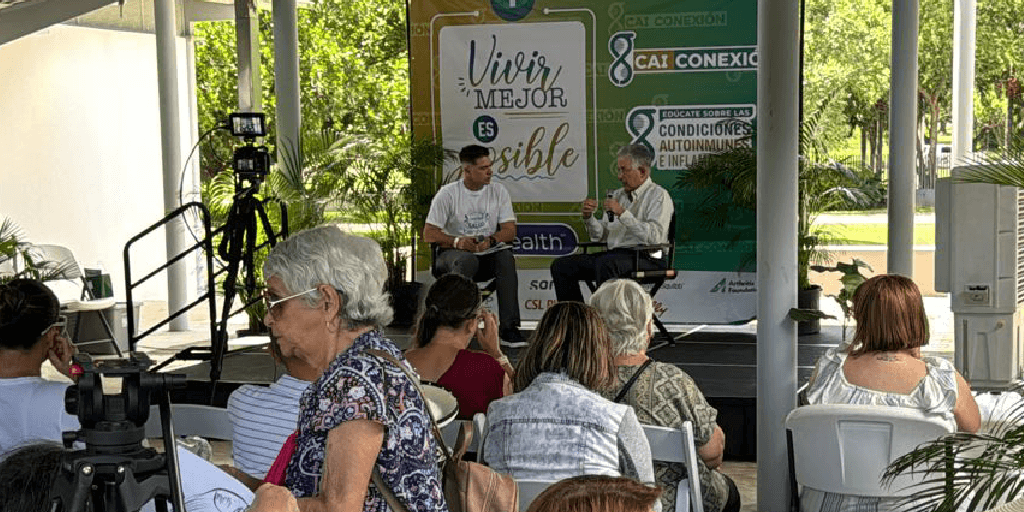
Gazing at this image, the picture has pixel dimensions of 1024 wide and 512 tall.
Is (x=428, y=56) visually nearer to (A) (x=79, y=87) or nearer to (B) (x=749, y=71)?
(B) (x=749, y=71)

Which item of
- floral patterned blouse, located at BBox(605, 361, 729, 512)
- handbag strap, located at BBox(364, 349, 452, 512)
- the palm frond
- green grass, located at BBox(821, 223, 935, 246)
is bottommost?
green grass, located at BBox(821, 223, 935, 246)

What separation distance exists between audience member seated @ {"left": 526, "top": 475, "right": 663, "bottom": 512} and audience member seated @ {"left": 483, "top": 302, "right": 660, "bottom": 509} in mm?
1818

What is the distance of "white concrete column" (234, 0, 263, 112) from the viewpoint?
30.2 feet

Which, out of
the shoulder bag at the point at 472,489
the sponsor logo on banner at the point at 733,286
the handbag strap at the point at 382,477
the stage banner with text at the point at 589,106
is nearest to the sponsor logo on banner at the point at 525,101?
the stage banner with text at the point at 589,106

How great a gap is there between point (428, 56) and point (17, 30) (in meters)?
3.83

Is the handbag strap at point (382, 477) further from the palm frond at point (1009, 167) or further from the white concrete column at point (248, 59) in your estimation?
the white concrete column at point (248, 59)

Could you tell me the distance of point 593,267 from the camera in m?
8.52

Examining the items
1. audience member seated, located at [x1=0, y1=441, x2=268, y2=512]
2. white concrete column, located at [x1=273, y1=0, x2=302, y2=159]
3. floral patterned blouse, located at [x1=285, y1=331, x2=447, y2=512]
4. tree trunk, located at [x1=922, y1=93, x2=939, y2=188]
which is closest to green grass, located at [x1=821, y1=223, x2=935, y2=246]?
tree trunk, located at [x1=922, y1=93, x2=939, y2=188]

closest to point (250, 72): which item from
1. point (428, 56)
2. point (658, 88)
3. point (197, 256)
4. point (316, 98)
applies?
point (428, 56)

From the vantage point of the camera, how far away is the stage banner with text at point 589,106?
31.0 ft

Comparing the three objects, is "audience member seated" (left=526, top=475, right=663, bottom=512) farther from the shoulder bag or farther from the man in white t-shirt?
the man in white t-shirt

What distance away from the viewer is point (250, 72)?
30.7 feet

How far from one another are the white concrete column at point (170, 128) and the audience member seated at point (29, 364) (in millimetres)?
6772

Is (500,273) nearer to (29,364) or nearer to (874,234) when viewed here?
(29,364)
